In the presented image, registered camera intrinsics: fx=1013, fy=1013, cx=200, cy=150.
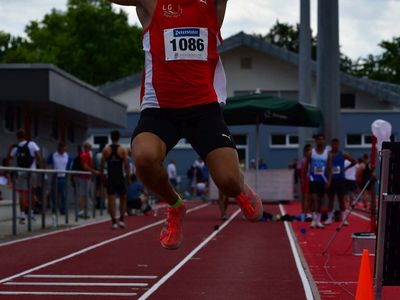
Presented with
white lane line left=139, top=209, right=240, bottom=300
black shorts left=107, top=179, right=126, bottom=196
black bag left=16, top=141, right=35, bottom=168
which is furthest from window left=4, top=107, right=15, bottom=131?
white lane line left=139, top=209, right=240, bottom=300

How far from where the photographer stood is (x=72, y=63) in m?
77.9

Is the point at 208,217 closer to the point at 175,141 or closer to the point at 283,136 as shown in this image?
the point at 175,141

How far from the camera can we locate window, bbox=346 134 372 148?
173 ft

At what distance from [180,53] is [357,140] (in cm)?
4689

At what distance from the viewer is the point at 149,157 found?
21.9 ft

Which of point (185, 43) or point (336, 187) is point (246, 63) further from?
point (185, 43)

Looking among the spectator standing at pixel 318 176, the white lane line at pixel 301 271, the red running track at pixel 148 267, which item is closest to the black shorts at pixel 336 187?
the spectator standing at pixel 318 176

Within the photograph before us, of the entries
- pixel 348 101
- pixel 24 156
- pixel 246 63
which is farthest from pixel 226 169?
pixel 246 63

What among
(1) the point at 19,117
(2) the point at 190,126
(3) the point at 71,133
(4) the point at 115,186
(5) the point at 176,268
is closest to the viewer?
(2) the point at 190,126

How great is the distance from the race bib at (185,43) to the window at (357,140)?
46.6m

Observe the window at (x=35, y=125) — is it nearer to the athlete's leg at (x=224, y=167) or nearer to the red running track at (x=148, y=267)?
the red running track at (x=148, y=267)

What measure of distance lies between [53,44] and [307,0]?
44027 millimetres

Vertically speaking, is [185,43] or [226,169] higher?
[185,43]

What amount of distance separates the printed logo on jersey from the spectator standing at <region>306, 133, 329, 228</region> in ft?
42.6
